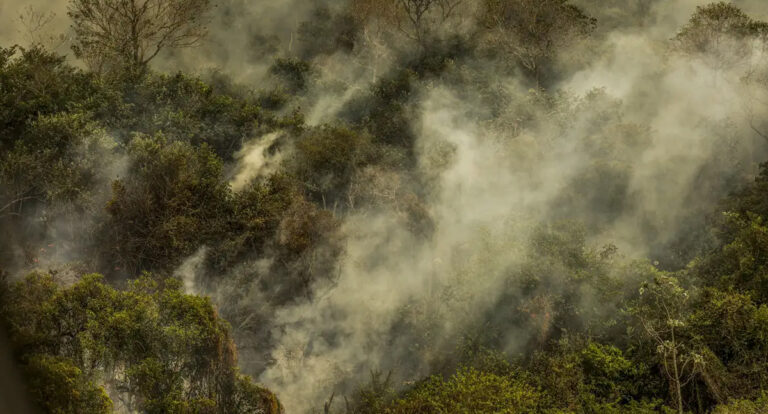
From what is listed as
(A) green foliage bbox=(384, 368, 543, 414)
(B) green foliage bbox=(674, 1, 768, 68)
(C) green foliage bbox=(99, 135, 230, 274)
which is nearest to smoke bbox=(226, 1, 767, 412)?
(B) green foliage bbox=(674, 1, 768, 68)

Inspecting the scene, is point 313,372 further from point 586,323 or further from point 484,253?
point 586,323

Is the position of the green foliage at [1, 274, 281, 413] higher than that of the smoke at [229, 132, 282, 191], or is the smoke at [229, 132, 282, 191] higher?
the smoke at [229, 132, 282, 191]

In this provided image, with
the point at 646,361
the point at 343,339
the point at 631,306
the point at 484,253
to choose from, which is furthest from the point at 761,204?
the point at 343,339

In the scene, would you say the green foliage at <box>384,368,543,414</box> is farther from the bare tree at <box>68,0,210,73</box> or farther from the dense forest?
the bare tree at <box>68,0,210,73</box>

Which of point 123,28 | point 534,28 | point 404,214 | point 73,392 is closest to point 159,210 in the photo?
point 404,214

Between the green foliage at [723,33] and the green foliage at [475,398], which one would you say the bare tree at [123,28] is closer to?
the green foliage at [475,398]

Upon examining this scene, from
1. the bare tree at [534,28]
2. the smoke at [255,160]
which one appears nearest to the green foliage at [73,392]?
the smoke at [255,160]
